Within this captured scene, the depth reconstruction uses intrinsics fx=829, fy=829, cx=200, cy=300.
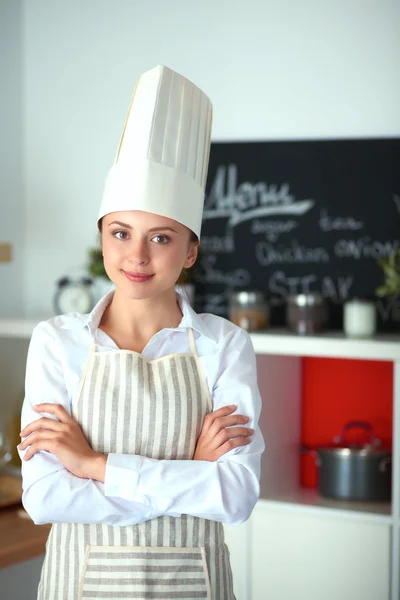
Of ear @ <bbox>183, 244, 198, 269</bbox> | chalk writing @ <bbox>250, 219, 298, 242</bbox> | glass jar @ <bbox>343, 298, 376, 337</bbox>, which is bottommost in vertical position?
glass jar @ <bbox>343, 298, 376, 337</bbox>

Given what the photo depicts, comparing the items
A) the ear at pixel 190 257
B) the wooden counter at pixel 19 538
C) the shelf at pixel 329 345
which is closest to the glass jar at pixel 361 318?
the shelf at pixel 329 345

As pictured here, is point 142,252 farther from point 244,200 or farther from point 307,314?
point 244,200

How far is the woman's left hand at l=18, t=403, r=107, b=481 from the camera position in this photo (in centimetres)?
133

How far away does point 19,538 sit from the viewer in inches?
83.1

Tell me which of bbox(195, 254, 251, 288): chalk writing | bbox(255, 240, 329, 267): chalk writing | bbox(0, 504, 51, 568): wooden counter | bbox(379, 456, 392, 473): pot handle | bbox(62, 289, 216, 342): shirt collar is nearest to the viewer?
bbox(62, 289, 216, 342): shirt collar

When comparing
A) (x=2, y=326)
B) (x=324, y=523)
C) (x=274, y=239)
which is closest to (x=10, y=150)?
(x=2, y=326)

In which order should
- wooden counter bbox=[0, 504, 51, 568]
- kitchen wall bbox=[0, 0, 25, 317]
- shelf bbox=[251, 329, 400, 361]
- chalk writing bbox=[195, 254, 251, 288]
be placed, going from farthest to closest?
1. kitchen wall bbox=[0, 0, 25, 317]
2. chalk writing bbox=[195, 254, 251, 288]
3. shelf bbox=[251, 329, 400, 361]
4. wooden counter bbox=[0, 504, 51, 568]

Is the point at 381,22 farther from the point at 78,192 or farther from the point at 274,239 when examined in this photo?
the point at 78,192

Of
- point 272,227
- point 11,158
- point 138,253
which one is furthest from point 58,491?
point 11,158

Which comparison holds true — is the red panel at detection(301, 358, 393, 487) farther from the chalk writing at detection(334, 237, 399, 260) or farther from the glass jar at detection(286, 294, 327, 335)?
the chalk writing at detection(334, 237, 399, 260)

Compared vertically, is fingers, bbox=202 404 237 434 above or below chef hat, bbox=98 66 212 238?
below

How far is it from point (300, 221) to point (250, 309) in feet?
1.14

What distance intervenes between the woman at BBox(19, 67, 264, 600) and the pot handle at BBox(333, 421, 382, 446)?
1243mm

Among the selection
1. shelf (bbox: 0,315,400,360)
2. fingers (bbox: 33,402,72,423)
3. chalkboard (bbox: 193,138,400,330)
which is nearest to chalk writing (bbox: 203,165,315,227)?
chalkboard (bbox: 193,138,400,330)
